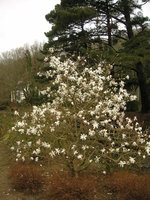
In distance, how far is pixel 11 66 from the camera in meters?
29.0

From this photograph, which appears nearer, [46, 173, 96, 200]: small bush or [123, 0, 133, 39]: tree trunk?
[46, 173, 96, 200]: small bush

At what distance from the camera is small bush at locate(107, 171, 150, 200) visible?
4.84 m

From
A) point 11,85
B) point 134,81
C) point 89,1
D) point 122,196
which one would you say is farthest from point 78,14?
point 11,85

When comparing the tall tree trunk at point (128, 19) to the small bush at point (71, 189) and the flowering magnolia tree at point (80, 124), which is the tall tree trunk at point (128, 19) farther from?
the small bush at point (71, 189)

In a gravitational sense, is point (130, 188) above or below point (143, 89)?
below

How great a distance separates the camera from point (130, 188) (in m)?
4.95

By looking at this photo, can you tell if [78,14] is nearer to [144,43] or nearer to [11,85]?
[144,43]

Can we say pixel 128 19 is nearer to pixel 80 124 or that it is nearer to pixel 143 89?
pixel 143 89

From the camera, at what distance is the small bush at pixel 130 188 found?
4.84 meters

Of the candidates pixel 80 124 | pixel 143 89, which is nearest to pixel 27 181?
pixel 80 124

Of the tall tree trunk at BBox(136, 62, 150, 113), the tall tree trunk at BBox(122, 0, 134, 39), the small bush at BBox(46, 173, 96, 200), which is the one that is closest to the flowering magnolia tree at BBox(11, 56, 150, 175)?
the small bush at BBox(46, 173, 96, 200)

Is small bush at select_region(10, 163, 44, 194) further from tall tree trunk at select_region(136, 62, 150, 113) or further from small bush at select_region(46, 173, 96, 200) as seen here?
tall tree trunk at select_region(136, 62, 150, 113)

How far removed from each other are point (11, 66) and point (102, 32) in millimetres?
17345

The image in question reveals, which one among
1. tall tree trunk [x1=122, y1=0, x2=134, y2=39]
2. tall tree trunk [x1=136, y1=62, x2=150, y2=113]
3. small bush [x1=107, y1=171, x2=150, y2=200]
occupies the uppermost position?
tall tree trunk [x1=122, y1=0, x2=134, y2=39]
